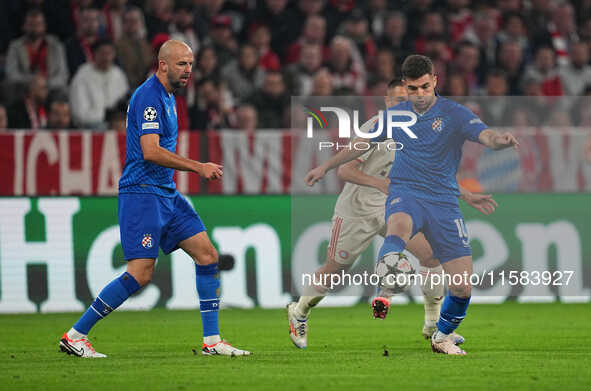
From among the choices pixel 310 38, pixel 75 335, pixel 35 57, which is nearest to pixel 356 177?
pixel 75 335

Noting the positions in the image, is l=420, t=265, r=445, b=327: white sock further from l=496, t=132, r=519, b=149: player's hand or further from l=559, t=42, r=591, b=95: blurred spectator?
l=559, t=42, r=591, b=95: blurred spectator

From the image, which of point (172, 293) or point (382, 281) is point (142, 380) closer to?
point (382, 281)

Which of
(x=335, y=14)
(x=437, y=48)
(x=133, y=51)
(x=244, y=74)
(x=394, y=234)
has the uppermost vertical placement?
(x=335, y=14)

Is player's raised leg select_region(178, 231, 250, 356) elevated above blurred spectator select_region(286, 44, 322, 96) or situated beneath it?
situated beneath

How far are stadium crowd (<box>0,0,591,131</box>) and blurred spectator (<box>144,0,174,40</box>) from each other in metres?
0.02

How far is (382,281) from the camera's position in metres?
7.11

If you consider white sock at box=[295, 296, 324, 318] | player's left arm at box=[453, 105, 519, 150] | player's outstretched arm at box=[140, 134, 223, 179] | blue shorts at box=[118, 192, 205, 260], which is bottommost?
white sock at box=[295, 296, 324, 318]

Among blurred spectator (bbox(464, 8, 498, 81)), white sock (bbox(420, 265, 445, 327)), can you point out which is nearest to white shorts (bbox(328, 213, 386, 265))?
white sock (bbox(420, 265, 445, 327))

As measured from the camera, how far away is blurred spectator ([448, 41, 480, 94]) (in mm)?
15336

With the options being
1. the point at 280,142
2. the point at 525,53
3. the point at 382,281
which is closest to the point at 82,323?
the point at 382,281

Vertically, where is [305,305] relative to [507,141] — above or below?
below

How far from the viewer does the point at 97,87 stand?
1327cm

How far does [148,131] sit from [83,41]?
6.89m

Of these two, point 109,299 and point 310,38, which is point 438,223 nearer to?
point 109,299
